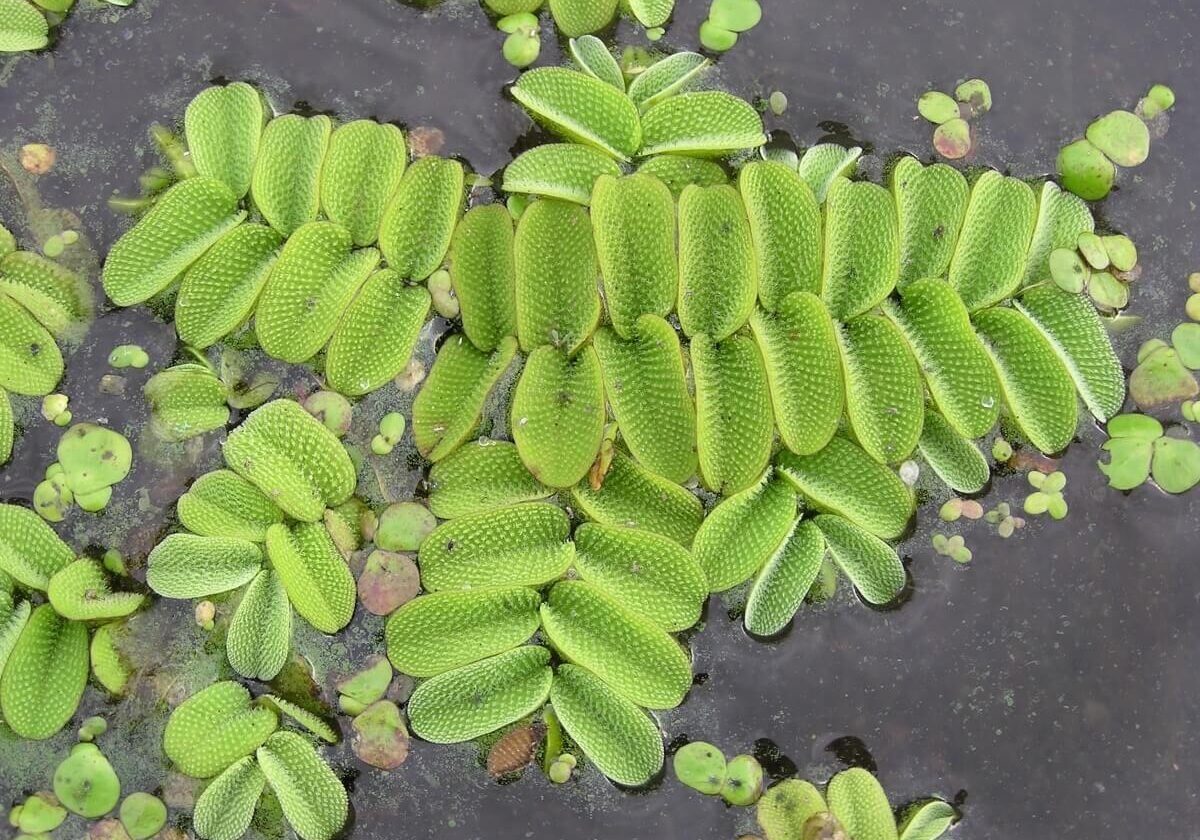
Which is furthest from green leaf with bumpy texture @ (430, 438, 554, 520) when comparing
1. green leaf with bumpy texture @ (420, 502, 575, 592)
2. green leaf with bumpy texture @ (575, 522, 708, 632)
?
green leaf with bumpy texture @ (575, 522, 708, 632)

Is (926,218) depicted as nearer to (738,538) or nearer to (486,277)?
(738,538)

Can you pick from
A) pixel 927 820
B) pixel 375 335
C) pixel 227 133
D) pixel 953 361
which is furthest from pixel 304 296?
pixel 927 820

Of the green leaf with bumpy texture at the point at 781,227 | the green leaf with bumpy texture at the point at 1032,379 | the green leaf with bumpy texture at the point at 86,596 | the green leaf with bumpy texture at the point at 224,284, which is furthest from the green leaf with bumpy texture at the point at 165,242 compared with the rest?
the green leaf with bumpy texture at the point at 1032,379

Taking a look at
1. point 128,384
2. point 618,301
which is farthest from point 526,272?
point 128,384

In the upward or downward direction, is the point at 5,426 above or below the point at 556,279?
below

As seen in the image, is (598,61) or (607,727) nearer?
(607,727)

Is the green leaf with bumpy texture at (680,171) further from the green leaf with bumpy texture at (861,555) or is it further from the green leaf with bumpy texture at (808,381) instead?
the green leaf with bumpy texture at (861,555)

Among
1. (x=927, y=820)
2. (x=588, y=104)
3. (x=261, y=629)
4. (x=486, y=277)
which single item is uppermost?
(x=588, y=104)
